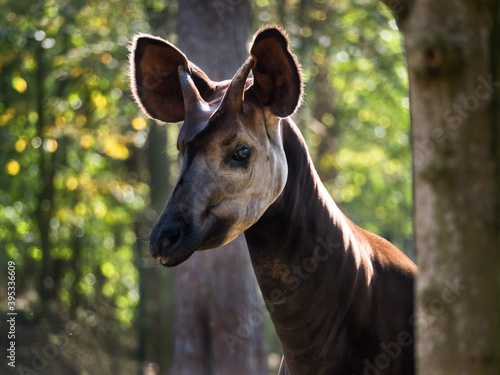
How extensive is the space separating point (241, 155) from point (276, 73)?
438mm

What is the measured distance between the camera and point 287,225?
133 inches

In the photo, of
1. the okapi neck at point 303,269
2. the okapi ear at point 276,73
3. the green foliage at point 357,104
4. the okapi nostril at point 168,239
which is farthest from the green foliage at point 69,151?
the okapi nostril at point 168,239

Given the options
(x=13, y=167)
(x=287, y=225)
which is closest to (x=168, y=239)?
(x=287, y=225)

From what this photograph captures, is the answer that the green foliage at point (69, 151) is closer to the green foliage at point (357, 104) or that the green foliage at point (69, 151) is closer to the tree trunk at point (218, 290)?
the tree trunk at point (218, 290)

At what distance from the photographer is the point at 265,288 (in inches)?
134

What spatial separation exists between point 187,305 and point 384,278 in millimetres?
3349

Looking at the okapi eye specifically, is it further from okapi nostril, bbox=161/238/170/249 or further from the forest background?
the forest background

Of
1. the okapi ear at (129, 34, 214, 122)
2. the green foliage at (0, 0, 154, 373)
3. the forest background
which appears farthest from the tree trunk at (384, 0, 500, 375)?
the green foliage at (0, 0, 154, 373)

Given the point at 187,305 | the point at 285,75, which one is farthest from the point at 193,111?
the point at 187,305

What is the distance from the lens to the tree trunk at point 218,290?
256 inches

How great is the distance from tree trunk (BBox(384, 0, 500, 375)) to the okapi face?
45.9 inches

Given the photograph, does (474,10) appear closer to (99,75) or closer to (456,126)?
(456,126)

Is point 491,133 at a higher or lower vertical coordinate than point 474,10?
lower

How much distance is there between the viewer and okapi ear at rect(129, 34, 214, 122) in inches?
148
